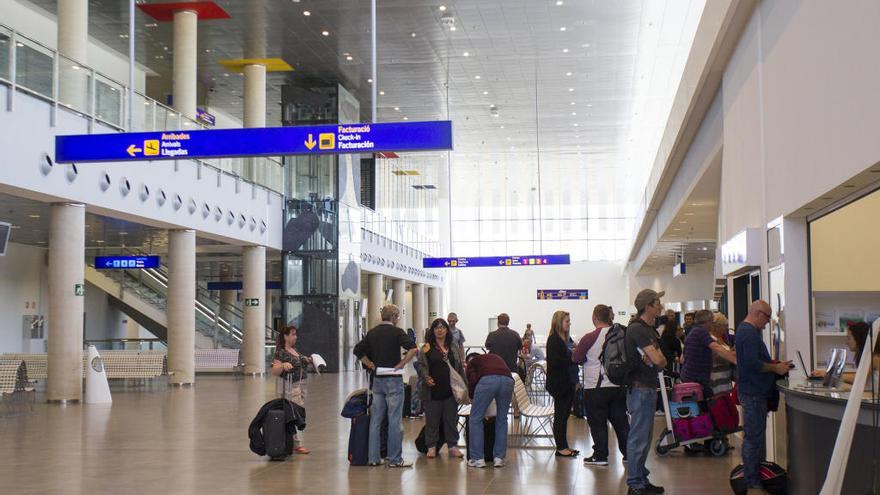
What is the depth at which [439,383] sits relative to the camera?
32.7ft

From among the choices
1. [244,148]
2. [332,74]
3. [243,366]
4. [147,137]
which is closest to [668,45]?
[244,148]

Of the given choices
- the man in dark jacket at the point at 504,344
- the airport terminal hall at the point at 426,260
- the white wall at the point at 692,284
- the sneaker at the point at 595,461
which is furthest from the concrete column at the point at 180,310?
the white wall at the point at 692,284

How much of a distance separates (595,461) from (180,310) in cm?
1562

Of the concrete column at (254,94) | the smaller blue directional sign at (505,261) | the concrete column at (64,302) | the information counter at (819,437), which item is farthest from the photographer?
the smaller blue directional sign at (505,261)

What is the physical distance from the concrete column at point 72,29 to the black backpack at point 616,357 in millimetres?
14088

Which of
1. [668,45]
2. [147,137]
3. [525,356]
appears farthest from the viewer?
[525,356]

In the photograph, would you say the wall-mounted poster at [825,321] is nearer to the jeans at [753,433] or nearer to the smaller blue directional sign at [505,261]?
the jeans at [753,433]

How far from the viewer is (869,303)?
8.95m

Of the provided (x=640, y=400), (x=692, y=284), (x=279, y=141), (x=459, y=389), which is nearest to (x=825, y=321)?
(x=640, y=400)

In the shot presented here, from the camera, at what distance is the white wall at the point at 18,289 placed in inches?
1040

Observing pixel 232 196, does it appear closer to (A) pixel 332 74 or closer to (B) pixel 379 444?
(A) pixel 332 74

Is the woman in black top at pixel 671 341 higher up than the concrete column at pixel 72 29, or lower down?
lower down

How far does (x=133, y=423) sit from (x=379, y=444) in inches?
227

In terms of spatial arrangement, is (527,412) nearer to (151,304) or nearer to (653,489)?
(653,489)
